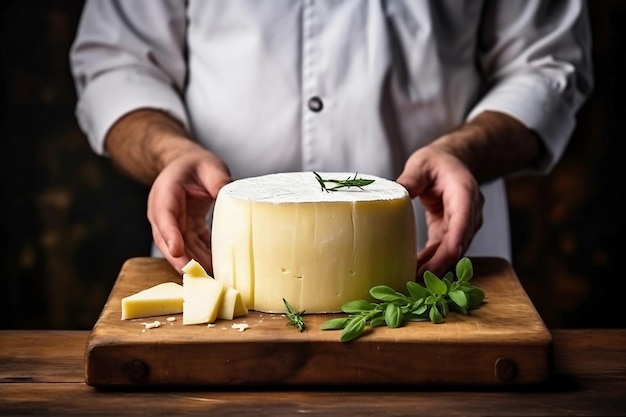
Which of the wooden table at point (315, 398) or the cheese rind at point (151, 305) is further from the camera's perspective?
the cheese rind at point (151, 305)

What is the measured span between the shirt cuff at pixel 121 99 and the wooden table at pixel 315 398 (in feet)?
2.45

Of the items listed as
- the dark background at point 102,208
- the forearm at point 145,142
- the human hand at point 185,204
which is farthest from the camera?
the dark background at point 102,208

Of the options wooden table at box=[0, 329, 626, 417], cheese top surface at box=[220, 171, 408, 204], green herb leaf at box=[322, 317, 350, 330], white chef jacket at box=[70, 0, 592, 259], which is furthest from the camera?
white chef jacket at box=[70, 0, 592, 259]

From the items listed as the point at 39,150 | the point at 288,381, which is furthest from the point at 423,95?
the point at 39,150

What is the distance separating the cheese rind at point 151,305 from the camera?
137 centimetres

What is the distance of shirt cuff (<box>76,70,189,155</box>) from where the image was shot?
2021mm

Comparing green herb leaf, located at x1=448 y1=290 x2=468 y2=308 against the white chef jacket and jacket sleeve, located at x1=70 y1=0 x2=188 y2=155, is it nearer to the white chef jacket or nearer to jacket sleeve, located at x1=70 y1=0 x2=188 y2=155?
the white chef jacket

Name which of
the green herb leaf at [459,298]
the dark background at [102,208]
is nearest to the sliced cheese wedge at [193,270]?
the green herb leaf at [459,298]

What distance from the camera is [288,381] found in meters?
1.27

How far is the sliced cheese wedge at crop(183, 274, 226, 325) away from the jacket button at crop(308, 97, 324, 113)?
68cm

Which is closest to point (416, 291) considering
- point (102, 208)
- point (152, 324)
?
point (152, 324)

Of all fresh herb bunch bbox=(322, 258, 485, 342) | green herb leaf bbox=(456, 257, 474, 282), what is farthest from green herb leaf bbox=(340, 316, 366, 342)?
green herb leaf bbox=(456, 257, 474, 282)

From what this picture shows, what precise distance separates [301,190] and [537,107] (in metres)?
0.74

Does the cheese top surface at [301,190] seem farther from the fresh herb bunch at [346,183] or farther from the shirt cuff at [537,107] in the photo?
the shirt cuff at [537,107]
